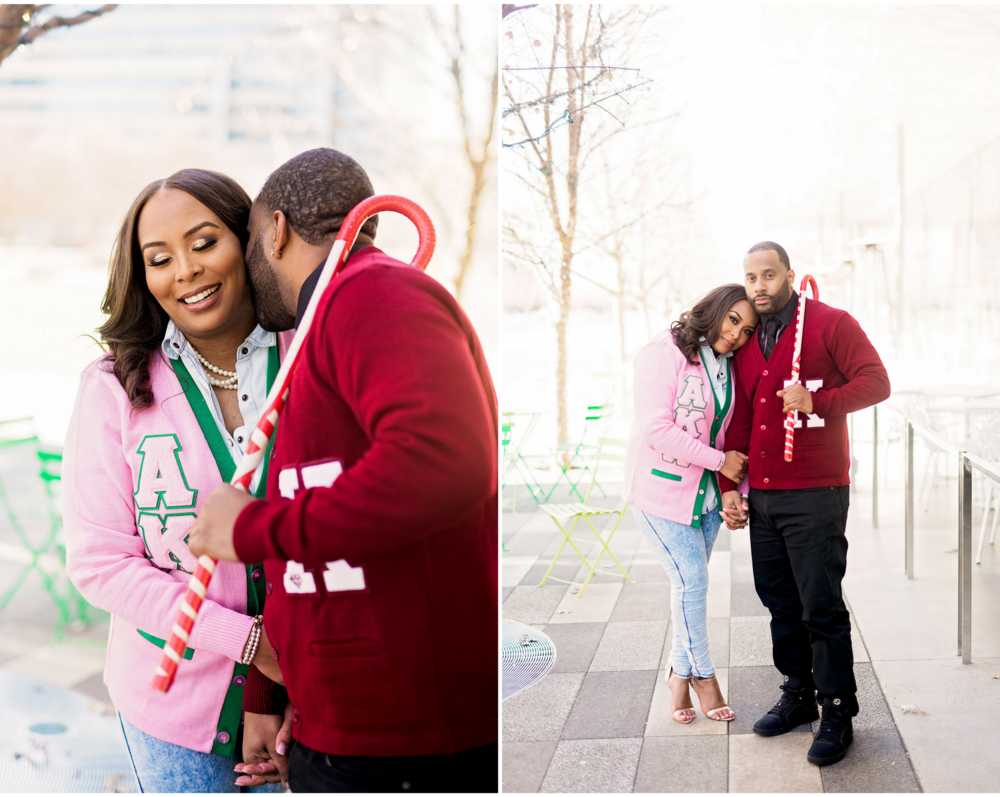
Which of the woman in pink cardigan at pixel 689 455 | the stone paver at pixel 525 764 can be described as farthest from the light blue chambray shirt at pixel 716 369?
the stone paver at pixel 525 764

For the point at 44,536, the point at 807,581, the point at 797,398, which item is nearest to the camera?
the point at 797,398

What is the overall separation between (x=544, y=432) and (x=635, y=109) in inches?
39.7

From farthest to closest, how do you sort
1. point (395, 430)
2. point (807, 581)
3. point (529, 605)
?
point (529, 605)
point (807, 581)
point (395, 430)

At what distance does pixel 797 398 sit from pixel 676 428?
1.11 ft

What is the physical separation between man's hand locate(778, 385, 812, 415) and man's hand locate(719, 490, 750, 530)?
1.07ft

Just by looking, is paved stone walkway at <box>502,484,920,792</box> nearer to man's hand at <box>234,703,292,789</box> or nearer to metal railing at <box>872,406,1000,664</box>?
metal railing at <box>872,406,1000,664</box>

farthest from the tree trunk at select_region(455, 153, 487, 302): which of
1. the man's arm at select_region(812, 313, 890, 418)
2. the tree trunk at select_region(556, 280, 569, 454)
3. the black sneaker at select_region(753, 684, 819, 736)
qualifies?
the black sneaker at select_region(753, 684, 819, 736)

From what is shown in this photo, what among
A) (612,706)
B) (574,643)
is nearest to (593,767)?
(612,706)

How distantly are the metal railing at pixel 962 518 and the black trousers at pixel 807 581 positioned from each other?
1.70ft

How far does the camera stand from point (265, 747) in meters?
1.65

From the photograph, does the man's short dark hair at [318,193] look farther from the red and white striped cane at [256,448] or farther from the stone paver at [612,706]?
the stone paver at [612,706]

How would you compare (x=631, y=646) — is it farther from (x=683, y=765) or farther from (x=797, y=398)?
(x=797, y=398)

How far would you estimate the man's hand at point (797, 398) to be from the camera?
2.19 m

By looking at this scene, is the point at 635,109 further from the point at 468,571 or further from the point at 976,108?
the point at 468,571
